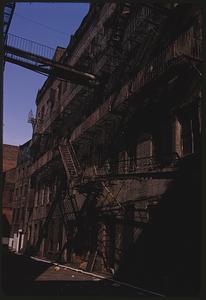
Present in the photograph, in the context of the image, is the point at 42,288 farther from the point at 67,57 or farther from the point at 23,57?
the point at 67,57

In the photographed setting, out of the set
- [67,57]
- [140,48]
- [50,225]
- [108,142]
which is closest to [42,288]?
[108,142]

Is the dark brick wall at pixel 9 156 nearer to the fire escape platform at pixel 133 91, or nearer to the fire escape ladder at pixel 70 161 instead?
the fire escape ladder at pixel 70 161

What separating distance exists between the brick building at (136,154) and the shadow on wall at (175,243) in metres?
0.03

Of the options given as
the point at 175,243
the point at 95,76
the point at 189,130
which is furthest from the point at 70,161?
the point at 175,243

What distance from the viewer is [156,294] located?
10664 mm

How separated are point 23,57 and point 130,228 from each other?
40.1 feet

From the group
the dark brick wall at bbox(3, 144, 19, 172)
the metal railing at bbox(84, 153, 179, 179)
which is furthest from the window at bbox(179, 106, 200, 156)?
the dark brick wall at bbox(3, 144, 19, 172)

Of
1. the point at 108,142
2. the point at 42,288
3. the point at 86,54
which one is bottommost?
the point at 42,288

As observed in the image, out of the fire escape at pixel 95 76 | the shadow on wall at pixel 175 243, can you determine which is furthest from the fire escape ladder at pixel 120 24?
the shadow on wall at pixel 175 243

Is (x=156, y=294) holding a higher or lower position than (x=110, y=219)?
lower

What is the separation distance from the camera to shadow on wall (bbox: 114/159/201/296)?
34.0 feet

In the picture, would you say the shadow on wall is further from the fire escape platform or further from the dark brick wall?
the dark brick wall

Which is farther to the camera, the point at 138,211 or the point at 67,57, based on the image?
the point at 67,57

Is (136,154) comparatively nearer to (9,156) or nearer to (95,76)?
(95,76)
